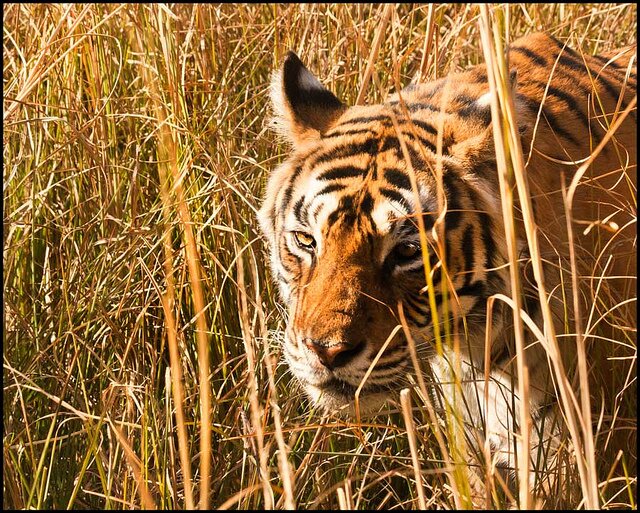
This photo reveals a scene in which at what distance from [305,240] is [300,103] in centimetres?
57

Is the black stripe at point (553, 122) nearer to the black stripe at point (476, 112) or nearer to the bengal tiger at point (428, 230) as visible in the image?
the bengal tiger at point (428, 230)

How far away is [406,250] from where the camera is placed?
250 centimetres

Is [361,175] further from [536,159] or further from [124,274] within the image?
[124,274]

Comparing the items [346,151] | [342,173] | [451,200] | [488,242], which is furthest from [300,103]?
[488,242]

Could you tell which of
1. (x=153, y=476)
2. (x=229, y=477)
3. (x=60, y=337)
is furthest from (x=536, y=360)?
(x=60, y=337)

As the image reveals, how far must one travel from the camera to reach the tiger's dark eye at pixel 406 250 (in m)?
2.48

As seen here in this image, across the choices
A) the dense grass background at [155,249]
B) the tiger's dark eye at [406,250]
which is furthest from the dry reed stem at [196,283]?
the tiger's dark eye at [406,250]

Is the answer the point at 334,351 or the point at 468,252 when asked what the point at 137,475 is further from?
the point at 468,252

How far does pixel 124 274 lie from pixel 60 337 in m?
0.48

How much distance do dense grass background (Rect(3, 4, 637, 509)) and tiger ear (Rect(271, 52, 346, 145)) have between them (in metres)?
0.24

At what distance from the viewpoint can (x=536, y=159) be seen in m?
2.72

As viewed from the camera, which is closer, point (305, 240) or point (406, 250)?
point (406, 250)

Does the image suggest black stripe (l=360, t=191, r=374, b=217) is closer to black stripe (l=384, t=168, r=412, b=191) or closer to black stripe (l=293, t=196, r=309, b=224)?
black stripe (l=384, t=168, r=412, b=191)

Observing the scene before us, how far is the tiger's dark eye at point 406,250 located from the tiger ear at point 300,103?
2.15 feet
